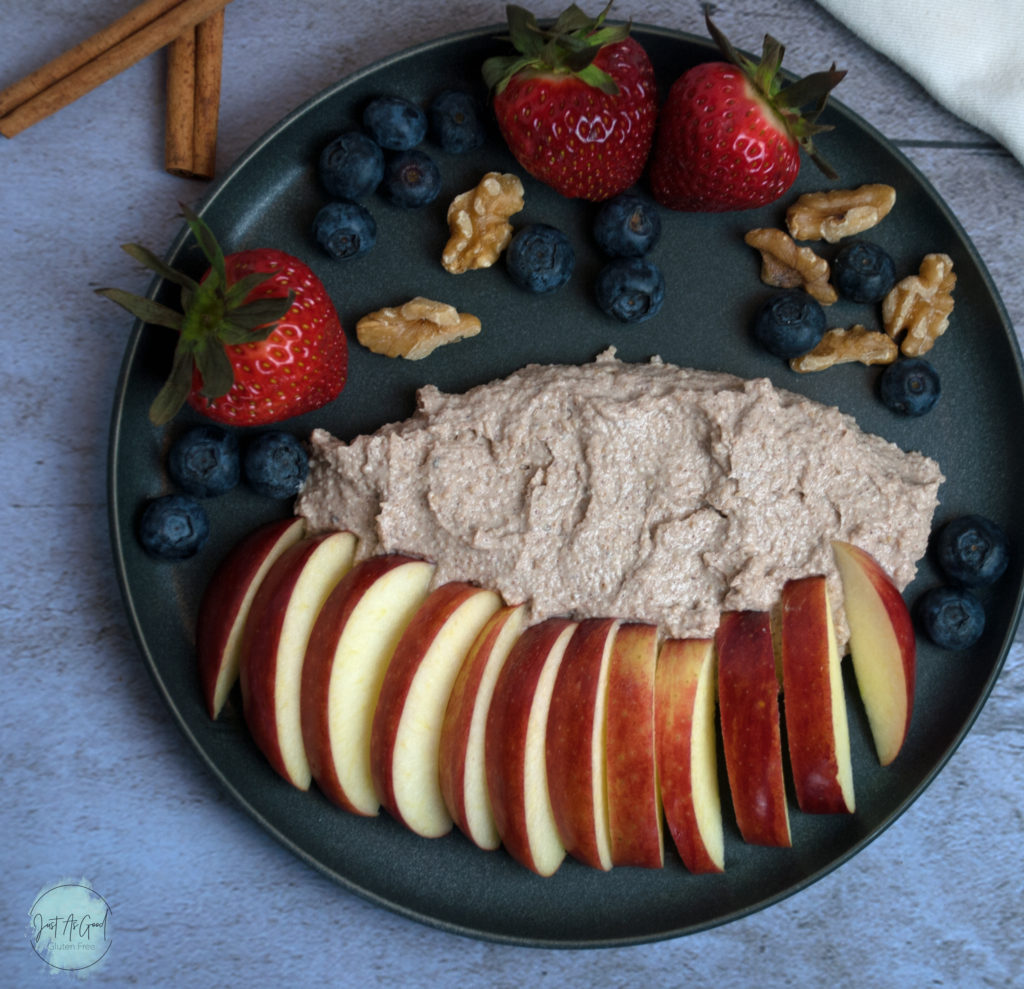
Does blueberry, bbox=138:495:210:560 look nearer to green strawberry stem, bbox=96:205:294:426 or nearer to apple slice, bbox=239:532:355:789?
Answer: apple slice, bbox=239:532:355:789

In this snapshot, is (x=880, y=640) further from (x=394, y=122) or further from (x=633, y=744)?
(x=394, y=122)

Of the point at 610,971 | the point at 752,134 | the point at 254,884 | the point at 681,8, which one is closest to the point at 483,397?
the point at 752,134

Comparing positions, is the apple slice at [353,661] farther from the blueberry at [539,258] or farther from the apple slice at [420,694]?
the blueberry at [539,258]

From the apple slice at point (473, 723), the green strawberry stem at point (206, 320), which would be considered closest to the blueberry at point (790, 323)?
the apple slice at point (473, 723)

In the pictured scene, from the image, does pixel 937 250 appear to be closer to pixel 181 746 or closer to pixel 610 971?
pixel 610 971

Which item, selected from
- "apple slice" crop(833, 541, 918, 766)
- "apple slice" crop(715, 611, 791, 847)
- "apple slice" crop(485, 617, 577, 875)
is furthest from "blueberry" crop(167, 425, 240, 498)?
"apple slice" crop(833, 541, 918, 766)

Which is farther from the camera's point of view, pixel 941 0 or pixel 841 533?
pixel 941 0
